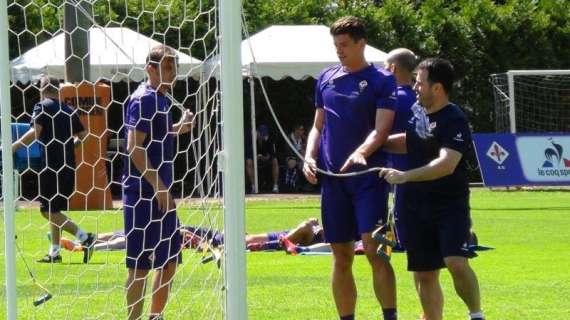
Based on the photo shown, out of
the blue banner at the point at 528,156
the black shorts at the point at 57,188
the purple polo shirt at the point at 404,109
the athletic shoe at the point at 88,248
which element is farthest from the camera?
the blue banner at the point at 528,156

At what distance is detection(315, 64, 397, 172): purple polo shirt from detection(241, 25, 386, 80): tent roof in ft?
51.1

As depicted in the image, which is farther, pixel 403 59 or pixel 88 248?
pixel 88 248

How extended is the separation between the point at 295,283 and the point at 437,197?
3.44 meters

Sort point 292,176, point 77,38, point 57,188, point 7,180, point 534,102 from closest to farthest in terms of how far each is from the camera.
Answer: point 7,180
point 77,38
point 57,188
point 292,176
point 534,102

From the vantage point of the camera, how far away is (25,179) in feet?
38.1

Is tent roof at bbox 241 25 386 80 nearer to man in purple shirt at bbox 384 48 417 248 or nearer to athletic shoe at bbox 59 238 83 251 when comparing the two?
athletic shoe at bbox 59 238 83 251

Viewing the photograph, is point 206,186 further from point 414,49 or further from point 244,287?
point 414,49

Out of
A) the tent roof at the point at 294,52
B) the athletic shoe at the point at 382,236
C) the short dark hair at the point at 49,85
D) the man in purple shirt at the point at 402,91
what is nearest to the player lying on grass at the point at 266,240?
the short dark hair at the point at 49,85

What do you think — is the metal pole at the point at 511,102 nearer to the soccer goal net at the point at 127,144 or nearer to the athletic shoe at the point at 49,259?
the soccer goal net at the point at 127,144

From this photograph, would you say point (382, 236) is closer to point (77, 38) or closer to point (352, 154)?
point (352, 154)

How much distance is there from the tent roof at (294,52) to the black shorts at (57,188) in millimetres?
11786

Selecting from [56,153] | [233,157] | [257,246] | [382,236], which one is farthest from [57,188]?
[233,157]

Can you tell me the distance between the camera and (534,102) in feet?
92.2

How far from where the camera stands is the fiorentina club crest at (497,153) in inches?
944
